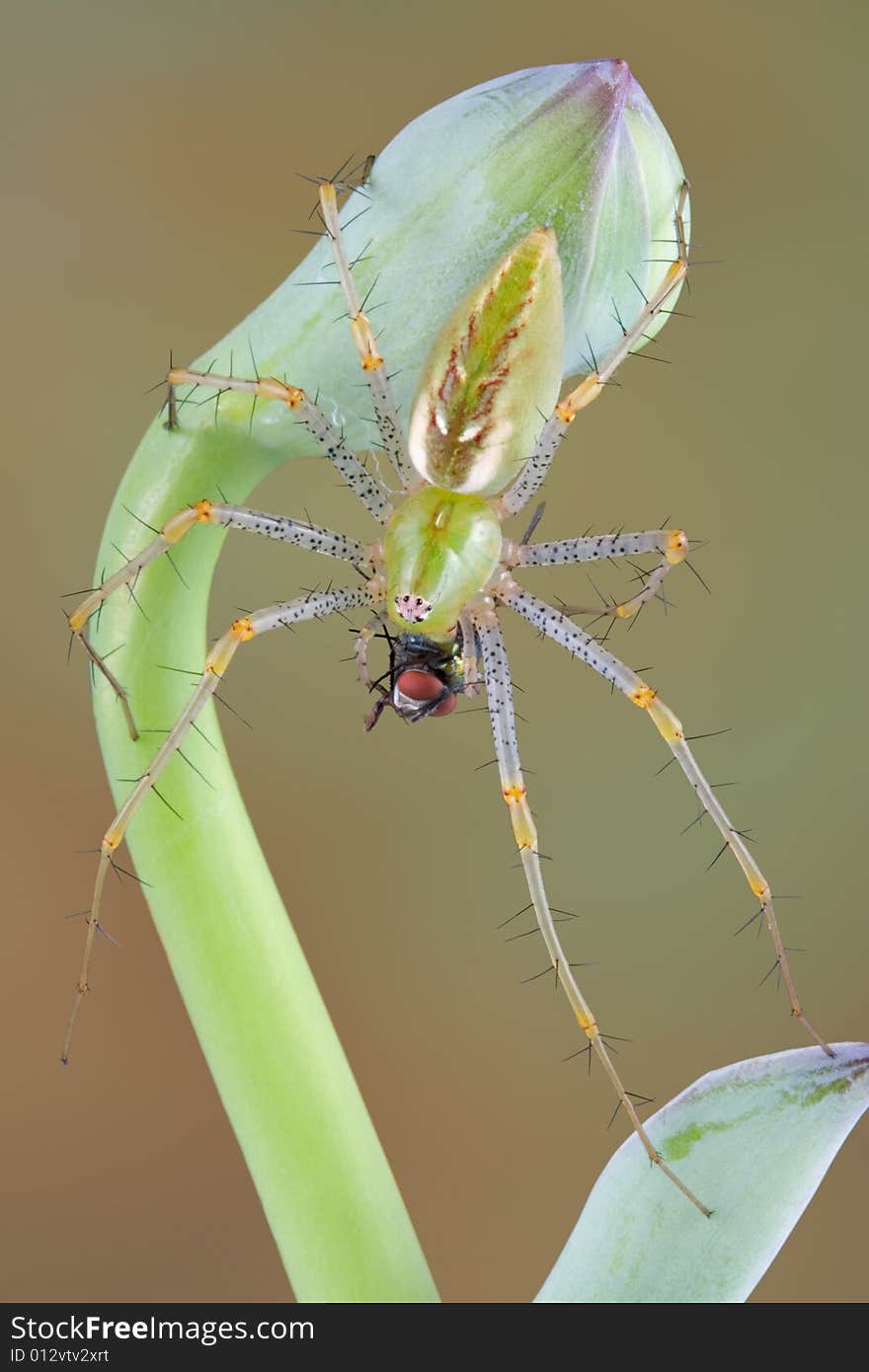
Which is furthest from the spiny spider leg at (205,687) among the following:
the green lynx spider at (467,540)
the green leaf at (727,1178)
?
the green leaf at (727,1178)

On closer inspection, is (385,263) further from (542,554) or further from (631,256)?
(542,554)

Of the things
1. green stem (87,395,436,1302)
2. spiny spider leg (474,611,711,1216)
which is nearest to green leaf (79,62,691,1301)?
green stem (87,395,436,1302)

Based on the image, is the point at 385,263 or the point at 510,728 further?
the point at 510,728

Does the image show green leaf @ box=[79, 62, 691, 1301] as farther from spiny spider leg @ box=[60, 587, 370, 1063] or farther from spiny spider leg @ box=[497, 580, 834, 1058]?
spiny spider leg @ box=[497, 580, 834, 1058]

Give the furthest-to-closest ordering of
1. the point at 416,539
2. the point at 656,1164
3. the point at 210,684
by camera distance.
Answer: the point at 416,539 → the point at 210,684 → the point at 656,1164

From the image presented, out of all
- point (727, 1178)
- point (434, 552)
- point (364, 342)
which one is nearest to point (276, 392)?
point (364, 342)
